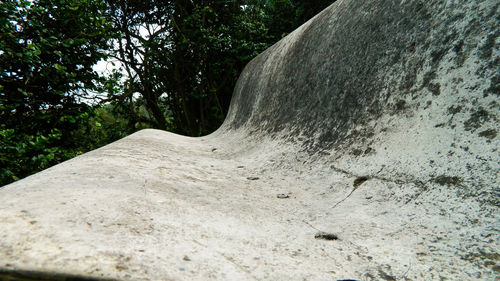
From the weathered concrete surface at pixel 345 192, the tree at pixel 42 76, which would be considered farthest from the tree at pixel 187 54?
the weathered concrete surface at pixel 345 192

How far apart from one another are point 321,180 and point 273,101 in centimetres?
172

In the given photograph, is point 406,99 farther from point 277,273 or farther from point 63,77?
point 63,77

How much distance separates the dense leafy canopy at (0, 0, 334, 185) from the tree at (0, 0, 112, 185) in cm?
1

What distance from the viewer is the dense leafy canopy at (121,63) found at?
91.3 inches

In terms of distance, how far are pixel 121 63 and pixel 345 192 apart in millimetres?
7516

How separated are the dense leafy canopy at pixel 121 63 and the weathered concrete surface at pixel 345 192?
Answer: 1.37m

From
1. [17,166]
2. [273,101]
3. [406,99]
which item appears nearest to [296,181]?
[406,99]

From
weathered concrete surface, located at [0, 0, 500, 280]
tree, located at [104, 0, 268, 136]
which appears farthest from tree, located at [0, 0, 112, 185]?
tree, located at [104, 0, 268, 136]

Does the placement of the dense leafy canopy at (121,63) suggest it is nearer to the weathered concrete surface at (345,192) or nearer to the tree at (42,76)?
the tree at (42,76)

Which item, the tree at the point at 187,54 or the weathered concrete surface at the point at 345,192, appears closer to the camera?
the weathered concrete surface at the point at 345,192

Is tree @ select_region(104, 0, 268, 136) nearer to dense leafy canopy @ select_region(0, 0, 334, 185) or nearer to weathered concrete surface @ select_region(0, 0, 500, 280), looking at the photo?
dense leafy canopy @ select_region(0, 0, 334, 185)

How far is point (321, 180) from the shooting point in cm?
164

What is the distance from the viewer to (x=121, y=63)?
7.36 meters


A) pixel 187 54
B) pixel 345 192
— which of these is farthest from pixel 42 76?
pixel 187 54
